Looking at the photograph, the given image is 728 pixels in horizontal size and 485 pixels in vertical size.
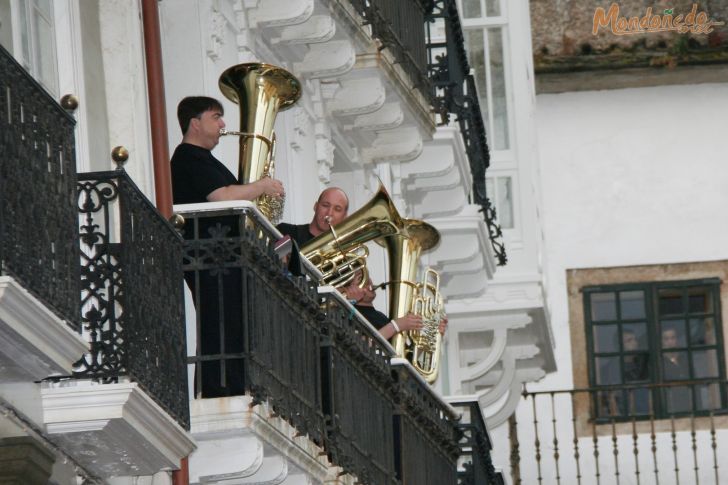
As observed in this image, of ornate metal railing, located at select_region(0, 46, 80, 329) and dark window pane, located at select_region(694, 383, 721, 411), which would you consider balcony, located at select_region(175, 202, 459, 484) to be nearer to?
ornate metal railing, located at select_region(0, 46, 80, 329)

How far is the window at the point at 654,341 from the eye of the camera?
3319 cm

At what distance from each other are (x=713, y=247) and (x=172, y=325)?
21.3 m

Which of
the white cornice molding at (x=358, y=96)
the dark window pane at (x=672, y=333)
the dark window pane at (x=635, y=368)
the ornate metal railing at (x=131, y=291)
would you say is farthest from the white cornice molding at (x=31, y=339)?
the dark window pane at (x=672, y=333)

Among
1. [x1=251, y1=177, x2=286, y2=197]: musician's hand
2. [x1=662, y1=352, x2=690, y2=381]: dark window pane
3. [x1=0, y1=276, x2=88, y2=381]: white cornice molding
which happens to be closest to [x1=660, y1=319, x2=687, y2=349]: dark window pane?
[x1=662, y1=352, x2=690, y2=381]: dark window pane

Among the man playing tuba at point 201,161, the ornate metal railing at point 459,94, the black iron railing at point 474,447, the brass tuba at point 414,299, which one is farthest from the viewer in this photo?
the ornate metal railing at point 459,94

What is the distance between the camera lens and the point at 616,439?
31141 millimetres

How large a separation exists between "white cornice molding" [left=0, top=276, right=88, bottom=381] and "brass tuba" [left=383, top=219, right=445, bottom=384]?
7296mm

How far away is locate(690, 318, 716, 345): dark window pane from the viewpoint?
33.7 m

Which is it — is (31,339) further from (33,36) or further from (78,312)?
(33,36)

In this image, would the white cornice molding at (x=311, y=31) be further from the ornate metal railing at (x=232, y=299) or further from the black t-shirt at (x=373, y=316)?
the ornate metal railing at (x=232, y=299)

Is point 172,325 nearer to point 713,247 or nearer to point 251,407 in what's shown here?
point 251,407

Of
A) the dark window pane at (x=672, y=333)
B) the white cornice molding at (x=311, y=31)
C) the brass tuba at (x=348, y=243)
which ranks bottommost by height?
the dark window pane at (x=672, y=333)

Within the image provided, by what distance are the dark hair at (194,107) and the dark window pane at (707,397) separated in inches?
777

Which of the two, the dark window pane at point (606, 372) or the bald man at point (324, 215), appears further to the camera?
the dark window pane at point (606, 372)
